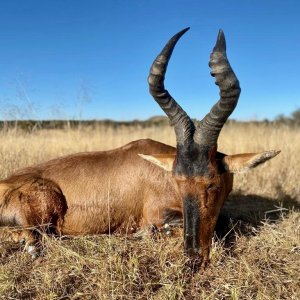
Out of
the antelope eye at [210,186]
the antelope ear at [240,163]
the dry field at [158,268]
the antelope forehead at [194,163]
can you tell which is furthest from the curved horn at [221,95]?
the dry field at [158,268]

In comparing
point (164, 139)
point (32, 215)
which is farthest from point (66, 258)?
point (164, 139)

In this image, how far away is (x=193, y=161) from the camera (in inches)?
187

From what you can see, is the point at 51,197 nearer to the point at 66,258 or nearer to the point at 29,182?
the point at 29,182

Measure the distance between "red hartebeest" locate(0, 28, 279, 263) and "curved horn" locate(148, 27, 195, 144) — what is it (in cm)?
1

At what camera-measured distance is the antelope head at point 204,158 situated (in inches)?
179

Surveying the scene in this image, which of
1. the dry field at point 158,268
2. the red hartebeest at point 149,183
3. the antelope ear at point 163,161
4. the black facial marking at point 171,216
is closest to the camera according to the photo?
the dry field at point 158,268

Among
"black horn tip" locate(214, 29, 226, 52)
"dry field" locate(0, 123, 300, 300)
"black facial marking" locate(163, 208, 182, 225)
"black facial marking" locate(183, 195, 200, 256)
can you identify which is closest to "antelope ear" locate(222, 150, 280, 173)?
"black facial marking" locate(183, 195, 200, 256)

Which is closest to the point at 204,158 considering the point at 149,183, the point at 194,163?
the point at 194,163

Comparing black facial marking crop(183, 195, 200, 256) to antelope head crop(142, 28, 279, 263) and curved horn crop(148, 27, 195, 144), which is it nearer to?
antelope head crop(142, 28, 279, 263)

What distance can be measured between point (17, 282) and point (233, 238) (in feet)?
8.60

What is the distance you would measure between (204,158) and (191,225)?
739 mm

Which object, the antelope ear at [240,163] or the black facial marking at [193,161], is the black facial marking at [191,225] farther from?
the antelope ear at [240,163]

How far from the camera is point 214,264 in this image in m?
4.48

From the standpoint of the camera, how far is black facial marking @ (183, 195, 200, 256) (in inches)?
179
